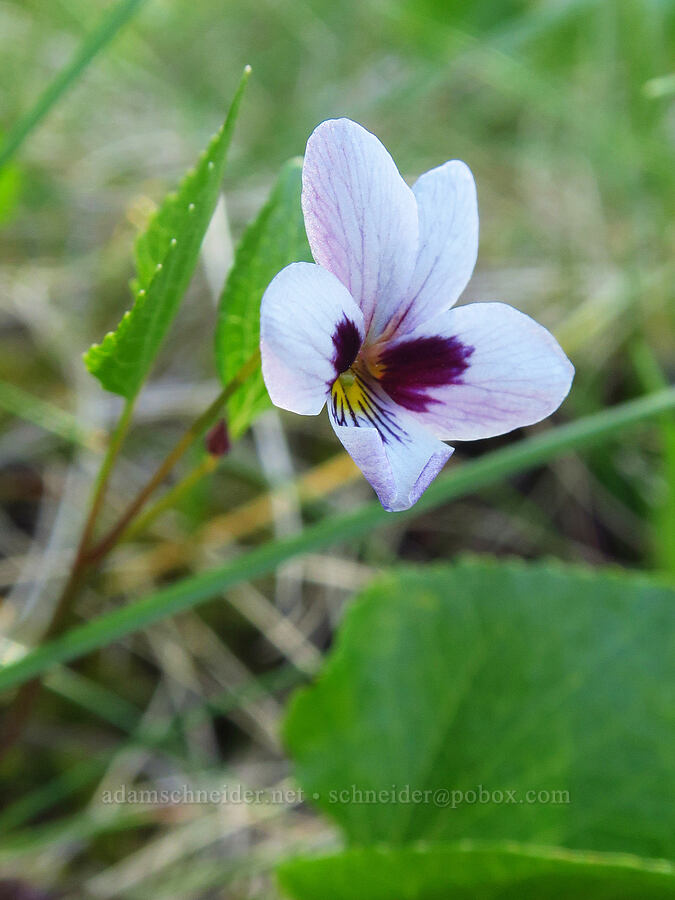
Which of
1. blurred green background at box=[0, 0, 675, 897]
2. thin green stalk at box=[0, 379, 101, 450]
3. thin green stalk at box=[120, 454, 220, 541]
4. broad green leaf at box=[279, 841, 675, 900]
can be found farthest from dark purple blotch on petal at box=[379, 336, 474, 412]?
thin green stalk at box=[0, 379, 101, 450]

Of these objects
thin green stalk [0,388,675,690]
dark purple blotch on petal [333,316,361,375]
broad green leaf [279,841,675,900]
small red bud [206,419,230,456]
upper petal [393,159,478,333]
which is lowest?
broad green leaf [279,841,675,900]

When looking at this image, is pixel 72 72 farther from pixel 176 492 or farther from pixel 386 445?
pixel 386 445

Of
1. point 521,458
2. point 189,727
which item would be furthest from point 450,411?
point 189,727

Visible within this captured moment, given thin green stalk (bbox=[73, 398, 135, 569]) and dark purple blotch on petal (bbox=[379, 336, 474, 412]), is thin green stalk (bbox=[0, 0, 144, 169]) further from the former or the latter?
dark purple blotch on petal (bbox=[379, 336, 474, 412])

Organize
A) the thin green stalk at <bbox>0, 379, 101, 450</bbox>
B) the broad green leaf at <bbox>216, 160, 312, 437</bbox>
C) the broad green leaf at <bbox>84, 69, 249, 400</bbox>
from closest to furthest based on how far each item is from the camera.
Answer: the broad green leaf at <bbox>84, 69, 249, 400</bbox> → the broad green leaf at <bbox>216, 160, 312, 437</bbox> → the thin green stalk at <bbox>0, 379, 101, 450</bbox>

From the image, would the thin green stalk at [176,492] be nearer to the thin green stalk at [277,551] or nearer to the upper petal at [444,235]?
the thin green stalk at [277,551]

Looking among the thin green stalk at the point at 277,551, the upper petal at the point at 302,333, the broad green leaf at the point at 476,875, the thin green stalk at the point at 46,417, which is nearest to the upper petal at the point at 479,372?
the upper petal at the point at 302,333

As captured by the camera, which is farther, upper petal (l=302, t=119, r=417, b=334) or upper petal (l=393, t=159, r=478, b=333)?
upper petal (l=393, t=159, r=478, b=333)
